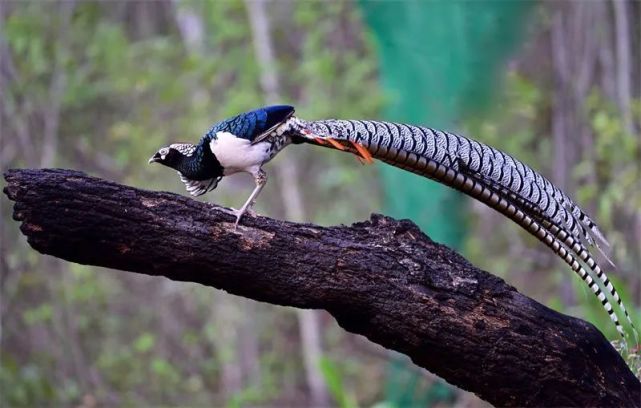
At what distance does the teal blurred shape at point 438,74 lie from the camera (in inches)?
284

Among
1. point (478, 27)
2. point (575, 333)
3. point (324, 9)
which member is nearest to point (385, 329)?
point (575, 333)

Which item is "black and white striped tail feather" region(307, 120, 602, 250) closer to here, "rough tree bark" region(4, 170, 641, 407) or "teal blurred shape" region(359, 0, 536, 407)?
"rough tree bark" region(4, 170, 641, 407)

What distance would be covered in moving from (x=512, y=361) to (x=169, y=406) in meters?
6.69

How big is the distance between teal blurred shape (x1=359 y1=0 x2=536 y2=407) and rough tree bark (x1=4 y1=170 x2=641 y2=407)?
394cm

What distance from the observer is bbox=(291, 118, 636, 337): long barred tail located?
3039 millimetres

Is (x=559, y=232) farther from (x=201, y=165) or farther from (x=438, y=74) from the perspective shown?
(x=438, y=74)

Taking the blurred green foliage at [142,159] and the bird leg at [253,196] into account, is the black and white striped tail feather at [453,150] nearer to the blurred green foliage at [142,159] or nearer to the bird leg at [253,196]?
the bird leg at [253,196]

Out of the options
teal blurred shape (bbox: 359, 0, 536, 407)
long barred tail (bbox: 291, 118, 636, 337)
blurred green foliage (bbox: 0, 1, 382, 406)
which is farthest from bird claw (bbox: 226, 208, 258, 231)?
blurred green foliage (bbox: 0, 1, 382, 406)

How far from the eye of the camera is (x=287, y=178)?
386 inches

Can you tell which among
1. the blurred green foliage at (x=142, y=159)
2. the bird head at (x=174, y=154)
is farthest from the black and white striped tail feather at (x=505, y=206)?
the blurred green foliage at (x=142, y=159)

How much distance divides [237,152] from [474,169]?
77cm

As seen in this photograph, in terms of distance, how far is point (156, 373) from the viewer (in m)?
9.11

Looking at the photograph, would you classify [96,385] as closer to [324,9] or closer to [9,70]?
[9,70]

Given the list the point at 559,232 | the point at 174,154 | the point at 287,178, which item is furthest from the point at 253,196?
the point at 287,178
